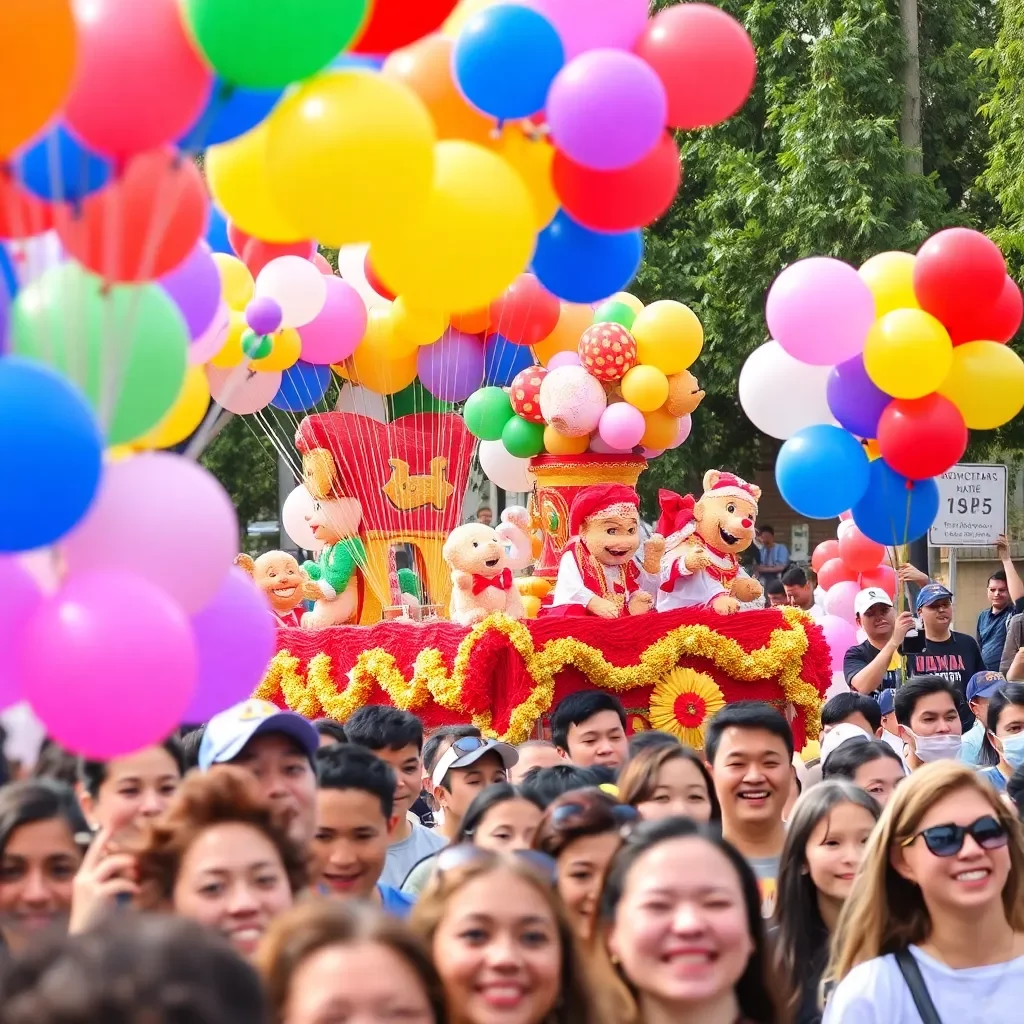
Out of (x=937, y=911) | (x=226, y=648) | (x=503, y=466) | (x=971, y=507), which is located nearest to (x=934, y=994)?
(x=937, y=911)

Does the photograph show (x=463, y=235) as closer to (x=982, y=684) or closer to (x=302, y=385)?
(x=982, y=684)

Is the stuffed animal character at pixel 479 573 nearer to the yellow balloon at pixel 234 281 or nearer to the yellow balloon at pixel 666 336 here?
the yellow balloon at pixel 666 336

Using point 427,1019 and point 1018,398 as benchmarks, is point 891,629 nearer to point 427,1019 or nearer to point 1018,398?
point 1018,398

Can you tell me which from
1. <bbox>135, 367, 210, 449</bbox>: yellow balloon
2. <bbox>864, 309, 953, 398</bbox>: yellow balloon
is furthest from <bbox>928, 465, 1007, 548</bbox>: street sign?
<bbox>135, 367, 210, 449</bbox>: yellow balloon

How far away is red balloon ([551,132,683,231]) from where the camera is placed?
4484 mm

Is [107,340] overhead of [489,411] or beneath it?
beneath

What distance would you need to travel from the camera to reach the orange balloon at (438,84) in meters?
4.50

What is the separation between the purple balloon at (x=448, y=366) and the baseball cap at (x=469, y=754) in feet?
14.9

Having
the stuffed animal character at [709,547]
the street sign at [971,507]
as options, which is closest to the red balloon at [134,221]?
the stuffed animal character at [709,547]

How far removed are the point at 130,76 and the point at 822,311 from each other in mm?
4060

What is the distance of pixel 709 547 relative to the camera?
987cm

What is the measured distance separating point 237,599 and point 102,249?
76 centimetres

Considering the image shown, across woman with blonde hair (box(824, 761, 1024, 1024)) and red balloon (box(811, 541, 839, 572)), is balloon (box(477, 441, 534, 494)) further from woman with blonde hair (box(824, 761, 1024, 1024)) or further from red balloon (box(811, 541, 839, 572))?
woman with blonde hair (box(824, 761, 1024, 1024))

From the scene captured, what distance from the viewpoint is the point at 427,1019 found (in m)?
2.51
